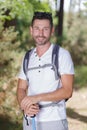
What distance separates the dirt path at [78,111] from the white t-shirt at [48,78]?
5.31 meters

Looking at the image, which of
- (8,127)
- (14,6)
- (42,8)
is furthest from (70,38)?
(8,127)

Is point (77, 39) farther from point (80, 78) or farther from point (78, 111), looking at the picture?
point (78, 111)

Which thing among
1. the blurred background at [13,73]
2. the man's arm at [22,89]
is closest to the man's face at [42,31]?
the man's arm at [22,89]

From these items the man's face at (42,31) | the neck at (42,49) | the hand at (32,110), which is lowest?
the hand at (32,110)

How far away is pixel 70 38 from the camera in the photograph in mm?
22516

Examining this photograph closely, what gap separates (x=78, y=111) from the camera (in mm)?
10906

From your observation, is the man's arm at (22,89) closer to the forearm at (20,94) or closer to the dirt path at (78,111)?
the forearm at (20,94)

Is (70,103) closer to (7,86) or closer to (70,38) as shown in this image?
(7,86)

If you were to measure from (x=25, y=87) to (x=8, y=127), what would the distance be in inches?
168

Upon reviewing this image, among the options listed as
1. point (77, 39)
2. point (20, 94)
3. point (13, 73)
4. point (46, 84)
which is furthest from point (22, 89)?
point (77, 39)

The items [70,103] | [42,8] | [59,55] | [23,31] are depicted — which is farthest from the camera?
[23,31]

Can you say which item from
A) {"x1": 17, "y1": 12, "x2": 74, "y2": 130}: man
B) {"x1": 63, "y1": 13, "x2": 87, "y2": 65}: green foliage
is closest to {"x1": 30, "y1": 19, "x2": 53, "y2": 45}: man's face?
{"x1": 17, "y1": 12, "x2": 74, "y2": 130}: man

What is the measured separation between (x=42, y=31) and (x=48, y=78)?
0.38 metres

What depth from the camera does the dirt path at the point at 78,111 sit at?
876 centimetres
